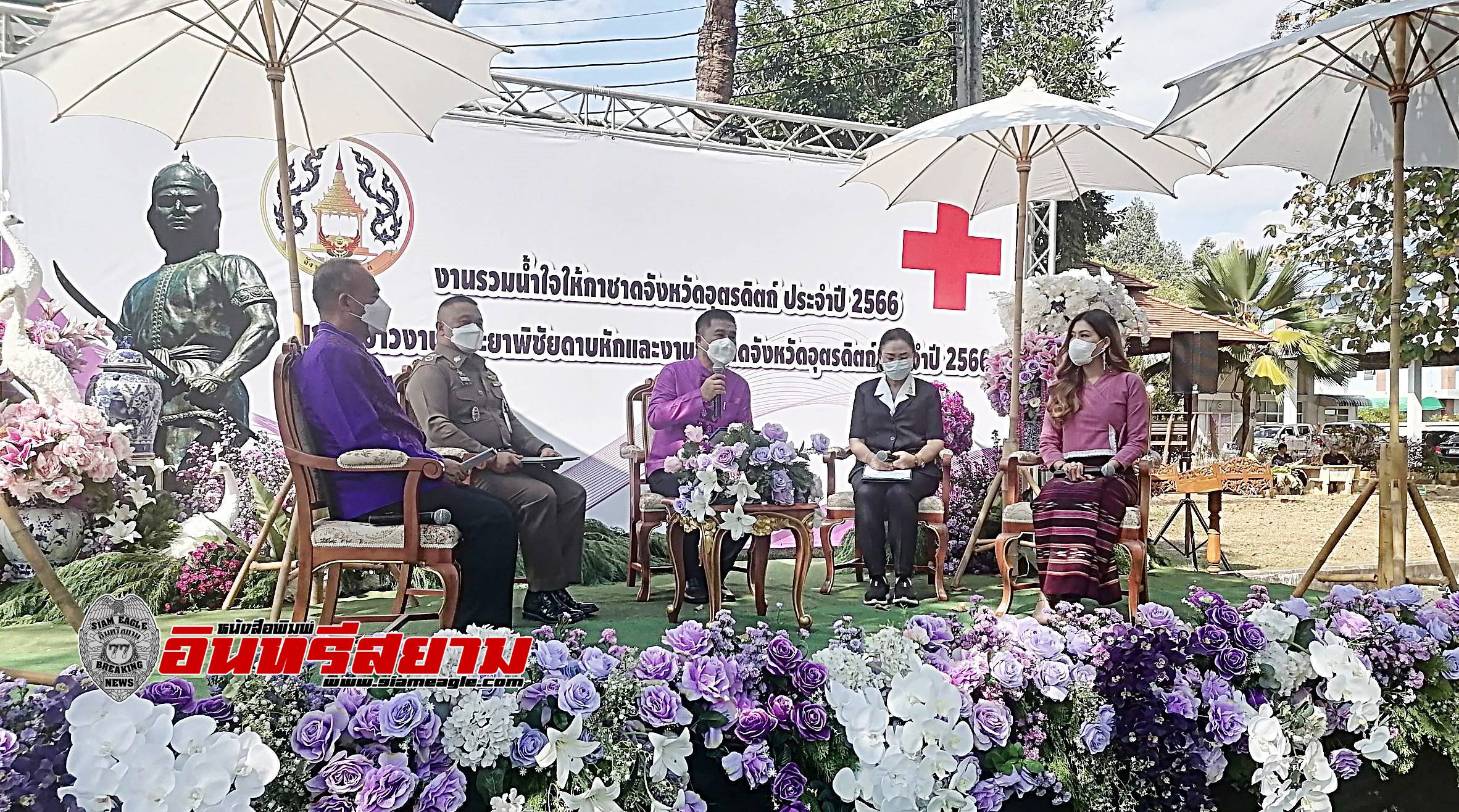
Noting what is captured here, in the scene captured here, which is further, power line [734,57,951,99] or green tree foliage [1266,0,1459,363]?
power line [734,57,951,99]

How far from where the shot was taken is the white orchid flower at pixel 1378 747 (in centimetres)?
278

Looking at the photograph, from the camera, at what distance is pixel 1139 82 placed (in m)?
18.0

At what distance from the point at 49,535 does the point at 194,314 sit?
1150mm

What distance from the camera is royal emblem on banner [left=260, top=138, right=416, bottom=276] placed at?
5.27 metres

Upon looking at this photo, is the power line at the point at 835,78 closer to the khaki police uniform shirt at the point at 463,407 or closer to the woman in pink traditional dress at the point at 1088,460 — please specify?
the woman in pink traditional dress at the point at 1088,460

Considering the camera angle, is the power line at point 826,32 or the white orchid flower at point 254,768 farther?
the power line at point 826,32

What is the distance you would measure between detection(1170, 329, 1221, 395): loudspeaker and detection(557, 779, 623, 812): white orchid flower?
587cm

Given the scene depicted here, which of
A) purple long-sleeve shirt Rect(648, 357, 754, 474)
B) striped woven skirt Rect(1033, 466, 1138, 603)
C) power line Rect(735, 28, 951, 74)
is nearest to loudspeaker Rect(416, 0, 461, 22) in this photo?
purple long-sleeve shirt Rect(648, 357, 754, 474)

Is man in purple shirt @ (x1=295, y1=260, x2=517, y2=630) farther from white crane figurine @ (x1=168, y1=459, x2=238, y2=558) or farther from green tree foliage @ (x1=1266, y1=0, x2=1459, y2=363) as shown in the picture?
green tree foliage @ (x1=1266, y1=0, x2=1459, y2=363)

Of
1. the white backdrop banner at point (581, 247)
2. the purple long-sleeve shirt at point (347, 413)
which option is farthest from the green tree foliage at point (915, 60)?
the purple long-sleeve shirt at point (347, 413)

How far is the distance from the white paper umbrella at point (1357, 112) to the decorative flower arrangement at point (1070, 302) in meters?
1.16

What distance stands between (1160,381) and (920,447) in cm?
1782

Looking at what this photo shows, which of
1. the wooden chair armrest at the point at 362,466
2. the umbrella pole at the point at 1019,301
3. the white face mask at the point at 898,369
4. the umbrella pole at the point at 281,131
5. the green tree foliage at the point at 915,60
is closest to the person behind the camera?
the wooden chair armrest at the point at 362,466

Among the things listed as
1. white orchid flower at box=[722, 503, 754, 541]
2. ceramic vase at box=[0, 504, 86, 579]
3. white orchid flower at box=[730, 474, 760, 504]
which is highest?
white orchid flower at box=[730, 474, 760, 504]
